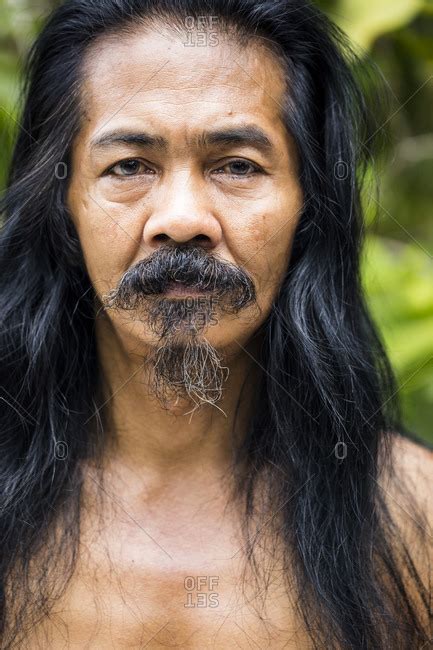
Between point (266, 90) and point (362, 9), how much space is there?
4.58ft

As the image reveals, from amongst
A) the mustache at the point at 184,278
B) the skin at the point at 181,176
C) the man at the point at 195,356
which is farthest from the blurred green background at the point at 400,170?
the mustache at the point at 184,278

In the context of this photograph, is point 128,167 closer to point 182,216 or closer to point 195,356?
point 182,216

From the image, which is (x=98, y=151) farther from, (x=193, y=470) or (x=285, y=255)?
(x=193, y=470)

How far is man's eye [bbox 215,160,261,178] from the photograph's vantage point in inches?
85.7

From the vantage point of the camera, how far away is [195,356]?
7.16 ft

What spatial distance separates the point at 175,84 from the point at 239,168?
0.23 metres

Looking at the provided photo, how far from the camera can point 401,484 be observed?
7.93 feet

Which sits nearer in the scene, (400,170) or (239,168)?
(239,168)

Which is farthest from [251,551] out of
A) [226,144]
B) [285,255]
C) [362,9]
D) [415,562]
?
[362,9]

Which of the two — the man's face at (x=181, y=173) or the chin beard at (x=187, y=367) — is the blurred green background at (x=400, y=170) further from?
the chin beard at (x=187, y=367)

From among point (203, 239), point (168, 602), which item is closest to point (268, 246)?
point (203, 239)

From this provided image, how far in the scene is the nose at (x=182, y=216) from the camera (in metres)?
2.05

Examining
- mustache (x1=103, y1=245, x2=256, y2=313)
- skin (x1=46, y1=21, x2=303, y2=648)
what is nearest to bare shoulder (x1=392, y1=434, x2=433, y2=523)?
skin (x1=46, y1=21, x2=303, y2=648)

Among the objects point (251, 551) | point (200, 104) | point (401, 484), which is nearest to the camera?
point (200, 104)
